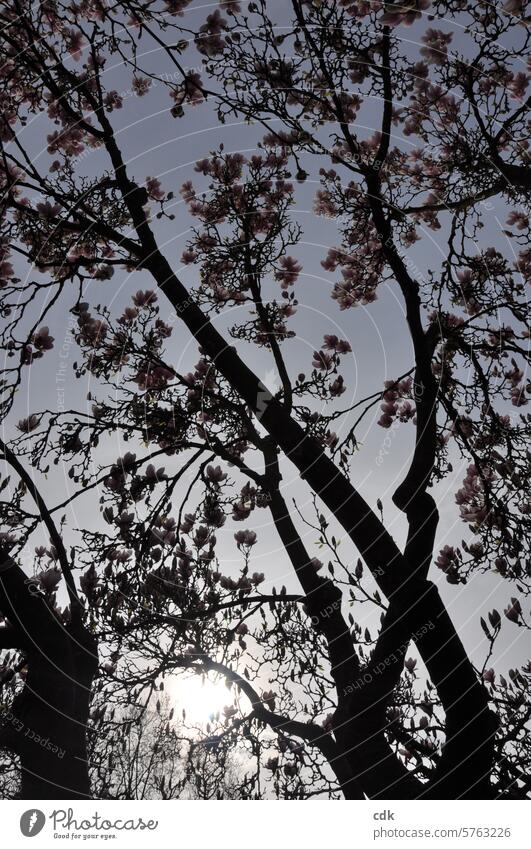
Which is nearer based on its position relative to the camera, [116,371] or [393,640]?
[393,640]

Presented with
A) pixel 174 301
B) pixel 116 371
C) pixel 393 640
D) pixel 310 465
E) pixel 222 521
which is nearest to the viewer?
pixel 393 640

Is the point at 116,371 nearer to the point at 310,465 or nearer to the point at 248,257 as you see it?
the point at 248,257

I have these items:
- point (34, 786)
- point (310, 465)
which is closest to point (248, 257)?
point (310, 465)

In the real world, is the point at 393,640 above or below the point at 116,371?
below

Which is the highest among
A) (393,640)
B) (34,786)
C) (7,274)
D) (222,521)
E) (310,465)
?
(7,274)

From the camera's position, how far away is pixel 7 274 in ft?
18.0

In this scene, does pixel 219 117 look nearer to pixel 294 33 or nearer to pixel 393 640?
pixel 294 33

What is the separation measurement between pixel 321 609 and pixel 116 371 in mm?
3564

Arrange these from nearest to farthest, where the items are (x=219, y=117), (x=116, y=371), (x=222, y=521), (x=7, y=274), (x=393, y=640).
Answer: (x=393, y=640)
(x=219, y=117)
(x=7, y=274)
(x=116, y=371)
(x=222, y=521)

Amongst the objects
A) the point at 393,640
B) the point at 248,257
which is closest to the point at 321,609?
the point at 393,640

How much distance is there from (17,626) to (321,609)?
2.61 meters

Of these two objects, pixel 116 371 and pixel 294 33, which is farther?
pixel 116 371

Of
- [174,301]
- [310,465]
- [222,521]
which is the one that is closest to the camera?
[310,465]

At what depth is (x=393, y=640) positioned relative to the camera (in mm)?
3576
